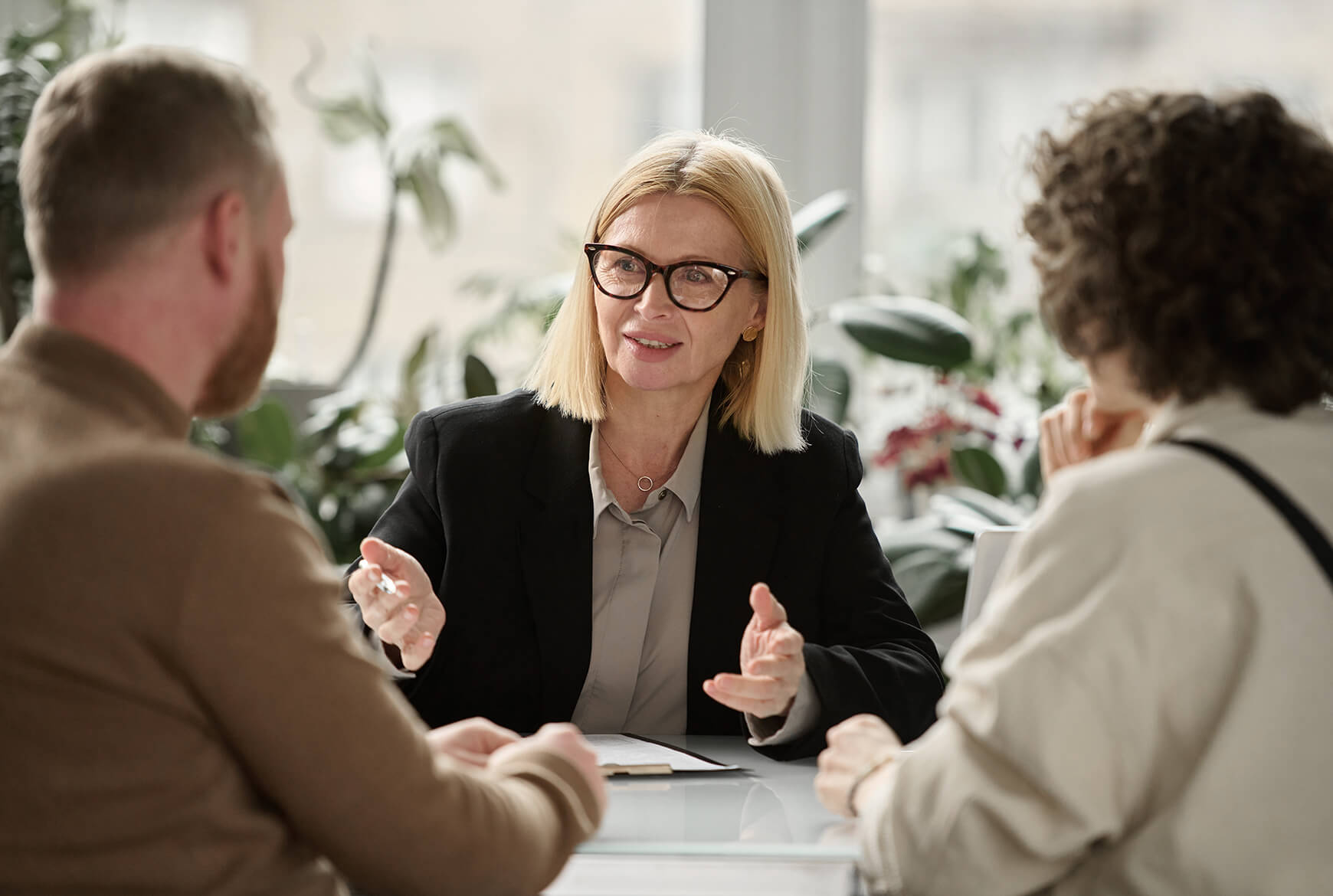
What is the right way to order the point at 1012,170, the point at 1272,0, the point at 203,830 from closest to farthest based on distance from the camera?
1. the point at 203,830
2. the point at 1012,170
3. the point at 1272,0

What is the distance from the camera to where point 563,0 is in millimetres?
3402

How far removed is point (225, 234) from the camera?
92 cm

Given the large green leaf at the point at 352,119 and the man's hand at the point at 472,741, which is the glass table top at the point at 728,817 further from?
the large green leaf at the point at 352,119

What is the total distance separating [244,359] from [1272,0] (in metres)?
3.09

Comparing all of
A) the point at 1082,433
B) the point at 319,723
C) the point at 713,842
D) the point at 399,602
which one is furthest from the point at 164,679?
the point at 1082,433

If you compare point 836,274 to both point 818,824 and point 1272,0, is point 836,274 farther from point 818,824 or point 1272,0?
point 818,824

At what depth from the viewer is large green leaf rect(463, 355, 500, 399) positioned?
9.22 feet

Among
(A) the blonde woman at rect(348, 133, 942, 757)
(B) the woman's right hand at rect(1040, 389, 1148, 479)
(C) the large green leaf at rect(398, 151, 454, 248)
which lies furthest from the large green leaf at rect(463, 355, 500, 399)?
(B) the woman's right hand at rect(1040, 389, 1148, 479)

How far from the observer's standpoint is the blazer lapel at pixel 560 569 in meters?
1.81

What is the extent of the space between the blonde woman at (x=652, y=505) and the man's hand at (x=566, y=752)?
2.02 ft

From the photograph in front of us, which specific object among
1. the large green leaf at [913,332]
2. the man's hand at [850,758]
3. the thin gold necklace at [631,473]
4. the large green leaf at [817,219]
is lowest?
the man's hand at [850,758]

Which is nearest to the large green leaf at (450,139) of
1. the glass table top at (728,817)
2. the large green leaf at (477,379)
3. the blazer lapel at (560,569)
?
the large green leaf at (477,379)

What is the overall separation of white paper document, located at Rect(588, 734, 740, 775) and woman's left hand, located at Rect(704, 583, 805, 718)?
8 centimetres

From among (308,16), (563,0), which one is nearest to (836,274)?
(563,0)
